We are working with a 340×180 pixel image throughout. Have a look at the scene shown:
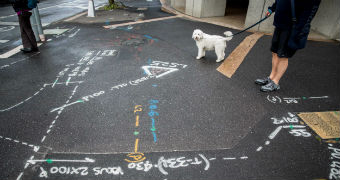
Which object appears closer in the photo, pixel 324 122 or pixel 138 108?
pixel 324 122

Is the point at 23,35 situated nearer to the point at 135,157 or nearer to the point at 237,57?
the point at 135,157

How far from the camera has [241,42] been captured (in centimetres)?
639

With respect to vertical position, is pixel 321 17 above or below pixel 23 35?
above

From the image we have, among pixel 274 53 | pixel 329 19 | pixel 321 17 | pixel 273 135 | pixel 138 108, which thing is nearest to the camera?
pixel 273 135

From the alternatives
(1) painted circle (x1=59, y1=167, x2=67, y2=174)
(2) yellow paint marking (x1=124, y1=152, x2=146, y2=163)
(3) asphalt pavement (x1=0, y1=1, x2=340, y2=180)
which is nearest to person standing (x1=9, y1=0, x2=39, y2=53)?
(3) asphalt pavement (x1=0, y1=1, x2=340, y2=180)

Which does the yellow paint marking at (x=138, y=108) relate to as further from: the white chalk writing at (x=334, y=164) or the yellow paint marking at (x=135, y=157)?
the white chalk writing at (x=334, y=164)

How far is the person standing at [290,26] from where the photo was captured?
2945 mm

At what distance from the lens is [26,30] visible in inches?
212

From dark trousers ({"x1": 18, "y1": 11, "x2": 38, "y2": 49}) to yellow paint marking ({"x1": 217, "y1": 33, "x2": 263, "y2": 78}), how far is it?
16.4ft

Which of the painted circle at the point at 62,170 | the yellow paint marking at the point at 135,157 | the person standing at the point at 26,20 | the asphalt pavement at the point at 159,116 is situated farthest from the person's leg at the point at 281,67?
the person standing at the point at 26,20

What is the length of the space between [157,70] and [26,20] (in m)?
3.82

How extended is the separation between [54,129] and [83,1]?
53.4ft

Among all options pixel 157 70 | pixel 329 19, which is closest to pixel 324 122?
pixel 157 70

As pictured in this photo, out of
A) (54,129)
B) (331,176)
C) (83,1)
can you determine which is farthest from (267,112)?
(83,1)
